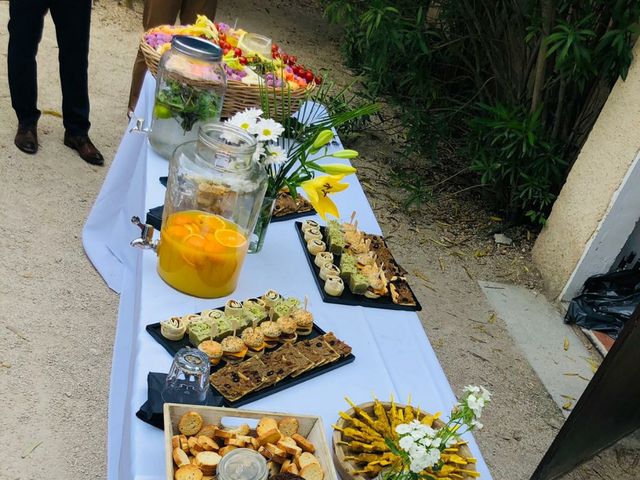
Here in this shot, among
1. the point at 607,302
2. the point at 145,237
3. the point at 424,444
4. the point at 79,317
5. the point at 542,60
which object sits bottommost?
the point at 79,317

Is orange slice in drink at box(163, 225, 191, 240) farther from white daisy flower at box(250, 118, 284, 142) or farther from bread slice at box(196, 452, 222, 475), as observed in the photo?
bread slice at box(196, 452, 222, 475)

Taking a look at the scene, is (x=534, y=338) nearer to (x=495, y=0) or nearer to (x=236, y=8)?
(x=495, y=0)

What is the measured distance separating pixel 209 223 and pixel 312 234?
419mm

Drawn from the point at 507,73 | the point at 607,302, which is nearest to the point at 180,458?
the point at 607,302

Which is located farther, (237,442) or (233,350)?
(233,350)

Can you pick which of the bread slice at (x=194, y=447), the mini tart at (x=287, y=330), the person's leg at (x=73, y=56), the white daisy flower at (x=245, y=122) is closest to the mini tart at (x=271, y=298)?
the mini tart at (x=287, y=330)

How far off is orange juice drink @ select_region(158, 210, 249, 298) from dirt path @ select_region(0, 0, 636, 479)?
739 millimetres

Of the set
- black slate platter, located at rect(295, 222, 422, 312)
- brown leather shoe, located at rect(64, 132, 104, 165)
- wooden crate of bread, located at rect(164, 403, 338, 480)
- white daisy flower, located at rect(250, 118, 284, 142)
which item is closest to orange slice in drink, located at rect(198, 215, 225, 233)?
white daisy flower, located at rect(250, 118, 284, 142)

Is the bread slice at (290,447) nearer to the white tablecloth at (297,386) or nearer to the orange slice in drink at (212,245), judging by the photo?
the white tablecloth at (297,386)

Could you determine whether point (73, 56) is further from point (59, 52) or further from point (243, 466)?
point (243, 466)

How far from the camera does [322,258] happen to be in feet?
6.19

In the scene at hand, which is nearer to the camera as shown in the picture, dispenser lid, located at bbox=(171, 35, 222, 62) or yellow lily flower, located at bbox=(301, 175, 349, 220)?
Answer: yellow lily flower, located at bbox=(301, 175, 349, 220)

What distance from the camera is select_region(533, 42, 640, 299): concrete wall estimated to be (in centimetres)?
332

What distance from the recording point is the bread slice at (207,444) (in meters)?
1.17
